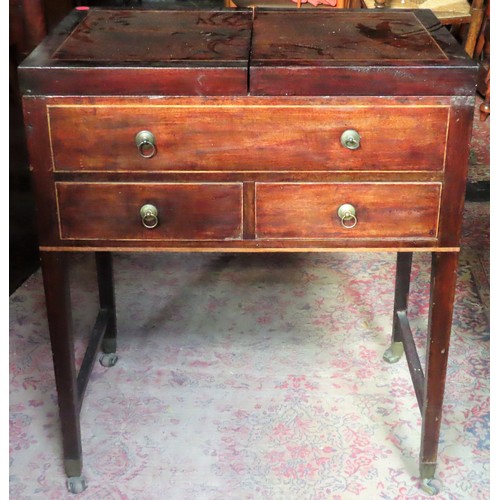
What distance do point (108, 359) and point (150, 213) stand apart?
803 millimetres

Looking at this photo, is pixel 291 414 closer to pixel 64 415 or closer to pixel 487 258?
pixel 64 415

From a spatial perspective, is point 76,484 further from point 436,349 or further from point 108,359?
point 436,349

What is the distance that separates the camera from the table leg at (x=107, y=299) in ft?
7.12

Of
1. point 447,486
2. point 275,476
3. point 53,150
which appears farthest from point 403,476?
point 53,150

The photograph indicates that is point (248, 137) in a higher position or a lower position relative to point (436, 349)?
higher

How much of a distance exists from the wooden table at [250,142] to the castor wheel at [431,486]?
0.39 metres

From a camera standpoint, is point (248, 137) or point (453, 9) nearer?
point (248, 137)

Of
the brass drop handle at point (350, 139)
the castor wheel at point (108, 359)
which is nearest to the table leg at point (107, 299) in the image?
the castor wheel at point (108, 359)

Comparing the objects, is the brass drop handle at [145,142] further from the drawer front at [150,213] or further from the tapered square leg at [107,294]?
the tapered square leg at [107,294]

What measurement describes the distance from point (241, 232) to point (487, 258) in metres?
1.45

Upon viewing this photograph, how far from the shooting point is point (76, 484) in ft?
5.91

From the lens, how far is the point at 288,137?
4.94 ft

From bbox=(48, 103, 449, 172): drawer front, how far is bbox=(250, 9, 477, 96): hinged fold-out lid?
0.12 feet

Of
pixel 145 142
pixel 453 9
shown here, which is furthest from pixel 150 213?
pixel 453 9
